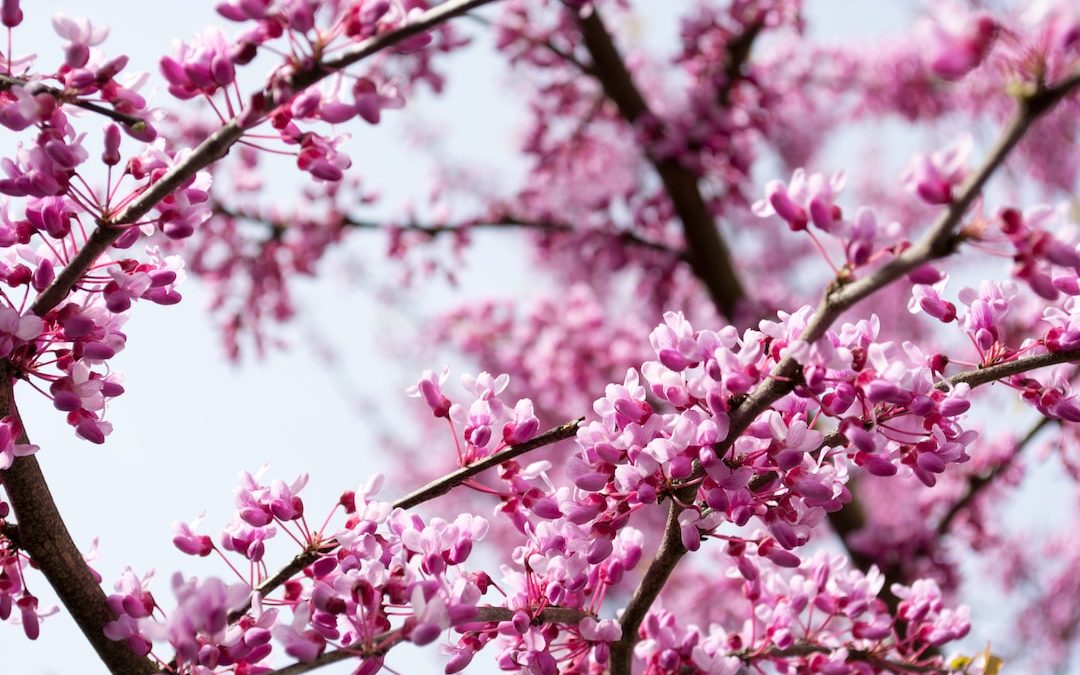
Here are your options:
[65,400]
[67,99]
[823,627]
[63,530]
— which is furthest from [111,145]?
[823,627]

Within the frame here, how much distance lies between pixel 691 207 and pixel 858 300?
12.1 ft

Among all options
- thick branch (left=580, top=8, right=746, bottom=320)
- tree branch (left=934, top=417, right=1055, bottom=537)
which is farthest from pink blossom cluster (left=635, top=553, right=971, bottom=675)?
thick branch (left=580, top=8, right=746, bottom=320)

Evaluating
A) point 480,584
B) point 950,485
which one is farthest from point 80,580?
point 950,485

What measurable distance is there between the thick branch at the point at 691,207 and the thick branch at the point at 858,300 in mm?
3160

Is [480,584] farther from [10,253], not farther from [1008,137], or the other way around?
[1008,137]

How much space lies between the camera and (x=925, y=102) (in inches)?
314

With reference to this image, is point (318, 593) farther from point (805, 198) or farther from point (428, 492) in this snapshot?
point (805, 198)

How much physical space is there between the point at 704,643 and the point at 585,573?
39 cm

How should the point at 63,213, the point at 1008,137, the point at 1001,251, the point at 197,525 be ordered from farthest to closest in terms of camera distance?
the point at 197,525
the point at 63,213
the point at 1001,251
the point at 1008,137

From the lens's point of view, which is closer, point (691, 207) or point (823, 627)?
point (823, 627)

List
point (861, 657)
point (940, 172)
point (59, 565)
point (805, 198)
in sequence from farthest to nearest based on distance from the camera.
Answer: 1. point (861, 657)
2. point (59, 565)
3. point (805, 198)
4. point (940, 172)

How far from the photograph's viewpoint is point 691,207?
195 inches

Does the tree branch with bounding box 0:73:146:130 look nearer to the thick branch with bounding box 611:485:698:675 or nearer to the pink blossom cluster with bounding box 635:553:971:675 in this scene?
the thick branch with bounding box 611:485:698:675

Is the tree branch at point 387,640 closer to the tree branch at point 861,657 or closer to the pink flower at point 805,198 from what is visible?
the tree branch at point 861,657
